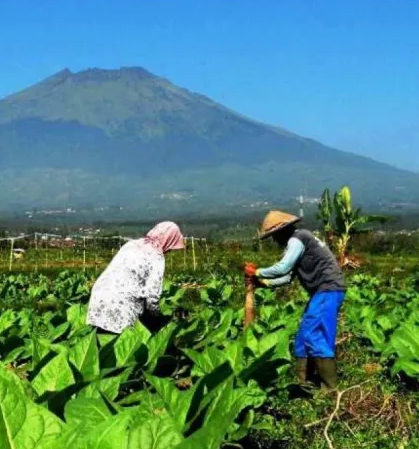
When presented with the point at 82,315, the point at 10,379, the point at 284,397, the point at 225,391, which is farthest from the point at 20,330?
the point at 10,379

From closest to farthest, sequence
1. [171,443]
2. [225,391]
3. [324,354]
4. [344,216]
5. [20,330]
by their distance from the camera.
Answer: [171,443] < [225,391] < [20,330] < [324,354] < [344,216]

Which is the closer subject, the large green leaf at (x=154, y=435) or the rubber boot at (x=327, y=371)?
the large green leaf at (x=154, y=435)

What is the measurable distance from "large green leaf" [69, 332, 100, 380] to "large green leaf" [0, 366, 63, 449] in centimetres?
167

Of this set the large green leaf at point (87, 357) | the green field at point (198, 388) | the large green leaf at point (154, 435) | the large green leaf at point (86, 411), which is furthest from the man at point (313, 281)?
the large green leaf at point (154, 435)

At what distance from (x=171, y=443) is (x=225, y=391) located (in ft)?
3.66

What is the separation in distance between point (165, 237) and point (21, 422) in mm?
3930

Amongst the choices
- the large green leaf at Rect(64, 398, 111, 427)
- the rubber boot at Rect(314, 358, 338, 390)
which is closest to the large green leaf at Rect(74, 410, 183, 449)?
the large green leaf at Rect(64, 398, 111, 427)

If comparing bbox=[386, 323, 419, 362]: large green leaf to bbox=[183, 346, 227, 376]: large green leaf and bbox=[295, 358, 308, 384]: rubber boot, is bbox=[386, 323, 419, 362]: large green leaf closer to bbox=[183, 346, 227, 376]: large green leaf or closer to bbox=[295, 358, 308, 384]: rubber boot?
bbox=[295, 358, 308, 384]: rubber boot

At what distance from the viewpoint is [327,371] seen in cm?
664

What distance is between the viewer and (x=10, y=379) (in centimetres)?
195

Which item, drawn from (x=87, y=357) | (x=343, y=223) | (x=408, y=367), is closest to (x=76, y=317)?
(x=408, y=367)

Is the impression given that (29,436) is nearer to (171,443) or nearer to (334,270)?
(171,443)

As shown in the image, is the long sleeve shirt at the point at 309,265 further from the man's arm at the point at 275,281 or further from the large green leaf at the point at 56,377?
the large green leaf at the point at 56,377

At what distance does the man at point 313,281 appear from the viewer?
6629mm
